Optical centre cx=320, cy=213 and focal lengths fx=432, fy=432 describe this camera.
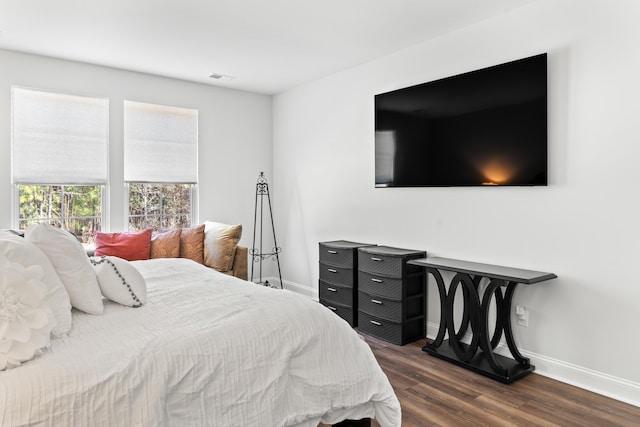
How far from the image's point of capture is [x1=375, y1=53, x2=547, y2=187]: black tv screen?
3047 mm

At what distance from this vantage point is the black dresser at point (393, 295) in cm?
363

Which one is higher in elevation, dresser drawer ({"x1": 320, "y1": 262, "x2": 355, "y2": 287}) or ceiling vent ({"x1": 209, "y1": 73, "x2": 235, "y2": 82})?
ceiling vent ({"x1": 209, "y1": 73, "x2": 235, "y2": 82})

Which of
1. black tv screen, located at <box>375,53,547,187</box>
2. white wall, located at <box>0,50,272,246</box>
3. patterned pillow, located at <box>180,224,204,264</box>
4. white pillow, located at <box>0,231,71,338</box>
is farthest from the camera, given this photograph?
patterned pillow, located at <box>180,224,204,264</box>

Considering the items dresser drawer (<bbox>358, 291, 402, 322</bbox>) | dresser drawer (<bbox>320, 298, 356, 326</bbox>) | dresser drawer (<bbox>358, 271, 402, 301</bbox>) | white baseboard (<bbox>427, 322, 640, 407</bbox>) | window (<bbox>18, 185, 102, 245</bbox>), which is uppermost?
window (<bbox>18, 185, 102, 245</bbox>)

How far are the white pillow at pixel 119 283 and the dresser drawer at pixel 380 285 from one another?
2.15m

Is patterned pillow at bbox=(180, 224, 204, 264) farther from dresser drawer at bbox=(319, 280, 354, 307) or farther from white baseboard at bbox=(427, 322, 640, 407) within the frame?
white baseboard at bbox=(427, 322, 640, 407)

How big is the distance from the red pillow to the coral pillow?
0.07m

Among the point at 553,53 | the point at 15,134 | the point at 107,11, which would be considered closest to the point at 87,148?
the point at 15,134

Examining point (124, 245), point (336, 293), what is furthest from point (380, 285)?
point (124, 245)

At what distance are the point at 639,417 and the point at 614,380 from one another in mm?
281

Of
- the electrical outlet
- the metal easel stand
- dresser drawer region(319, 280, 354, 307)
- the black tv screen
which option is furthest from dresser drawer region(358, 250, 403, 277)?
the metal easel stand

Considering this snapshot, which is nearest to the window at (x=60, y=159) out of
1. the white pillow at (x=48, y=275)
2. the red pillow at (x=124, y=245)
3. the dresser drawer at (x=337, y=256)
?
the red pillow at (x=124, y=245)

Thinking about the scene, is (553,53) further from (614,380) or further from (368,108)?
(614,380)

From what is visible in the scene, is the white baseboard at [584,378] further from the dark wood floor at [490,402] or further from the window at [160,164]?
the window at [160,164]
